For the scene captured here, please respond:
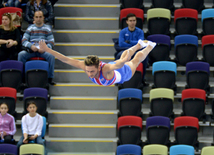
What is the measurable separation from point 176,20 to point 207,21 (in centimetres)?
77

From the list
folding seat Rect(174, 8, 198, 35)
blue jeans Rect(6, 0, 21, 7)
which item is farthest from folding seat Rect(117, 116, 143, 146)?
blue jeans Rect(6, 0, 21, 7)

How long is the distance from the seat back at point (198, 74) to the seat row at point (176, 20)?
1.30 metres

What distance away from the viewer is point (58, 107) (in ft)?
32.5

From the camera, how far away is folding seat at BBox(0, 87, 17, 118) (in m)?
9.22

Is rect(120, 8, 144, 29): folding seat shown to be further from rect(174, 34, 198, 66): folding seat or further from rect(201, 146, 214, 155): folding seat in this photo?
rect(201, 146, 214, 155): folding seat

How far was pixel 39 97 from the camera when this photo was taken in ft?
30.3

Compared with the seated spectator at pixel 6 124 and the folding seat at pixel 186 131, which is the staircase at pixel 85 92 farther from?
the seated spectator at pixel 6 124

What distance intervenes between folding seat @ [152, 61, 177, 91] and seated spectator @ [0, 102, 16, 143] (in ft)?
10.9

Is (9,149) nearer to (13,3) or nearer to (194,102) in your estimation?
(194,102)

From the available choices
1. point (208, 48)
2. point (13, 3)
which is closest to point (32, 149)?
point (13, 3)

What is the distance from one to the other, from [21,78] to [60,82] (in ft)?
3.48

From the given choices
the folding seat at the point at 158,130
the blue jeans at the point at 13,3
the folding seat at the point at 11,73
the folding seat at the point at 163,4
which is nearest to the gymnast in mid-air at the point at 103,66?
the folding seat at the point at 158,130

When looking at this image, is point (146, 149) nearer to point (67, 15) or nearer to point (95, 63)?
point (95, 63)

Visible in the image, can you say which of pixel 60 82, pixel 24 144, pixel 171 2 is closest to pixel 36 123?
pixel 24 144
